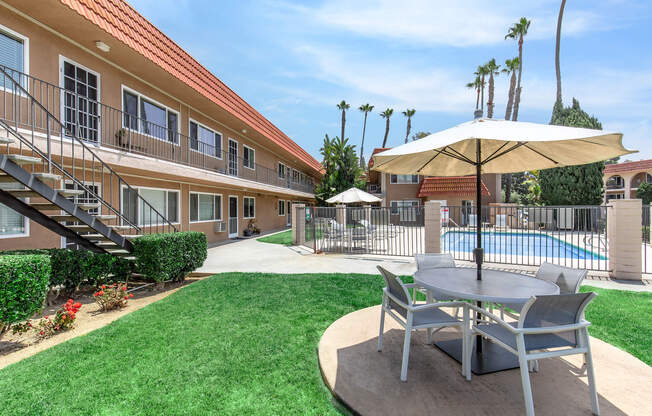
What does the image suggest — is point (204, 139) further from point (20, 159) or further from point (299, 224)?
point (20, 159)

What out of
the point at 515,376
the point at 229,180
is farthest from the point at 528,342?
the point at 229,180

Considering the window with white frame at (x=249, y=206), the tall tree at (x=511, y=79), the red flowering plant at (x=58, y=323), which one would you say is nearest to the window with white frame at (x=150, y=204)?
the red flowering plant at (x=58, y=323)

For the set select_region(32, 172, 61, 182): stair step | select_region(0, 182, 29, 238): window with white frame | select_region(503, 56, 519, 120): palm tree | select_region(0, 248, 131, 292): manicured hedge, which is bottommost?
select_region(0, 248, 131, 292): manicured hedge

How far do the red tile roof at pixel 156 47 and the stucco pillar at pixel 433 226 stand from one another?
972 centimetres

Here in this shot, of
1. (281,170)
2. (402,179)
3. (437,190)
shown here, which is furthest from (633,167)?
(281,170)

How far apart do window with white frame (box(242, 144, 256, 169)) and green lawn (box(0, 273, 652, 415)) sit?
13.4m

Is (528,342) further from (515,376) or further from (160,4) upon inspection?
(160,4)

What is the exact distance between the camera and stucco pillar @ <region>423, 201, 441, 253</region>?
8.61 m

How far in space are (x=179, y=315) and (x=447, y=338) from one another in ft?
13.8

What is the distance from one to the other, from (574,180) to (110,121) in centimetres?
2628

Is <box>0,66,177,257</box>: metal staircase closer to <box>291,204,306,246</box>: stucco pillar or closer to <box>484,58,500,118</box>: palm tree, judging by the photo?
<box>291,204,306,246</box>: stucco pillar

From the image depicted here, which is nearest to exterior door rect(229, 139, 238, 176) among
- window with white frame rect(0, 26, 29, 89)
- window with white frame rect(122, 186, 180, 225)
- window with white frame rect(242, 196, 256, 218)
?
window with white frame rect(242, 196, 256, 218)

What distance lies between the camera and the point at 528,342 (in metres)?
2.52

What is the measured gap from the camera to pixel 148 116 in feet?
36.0
